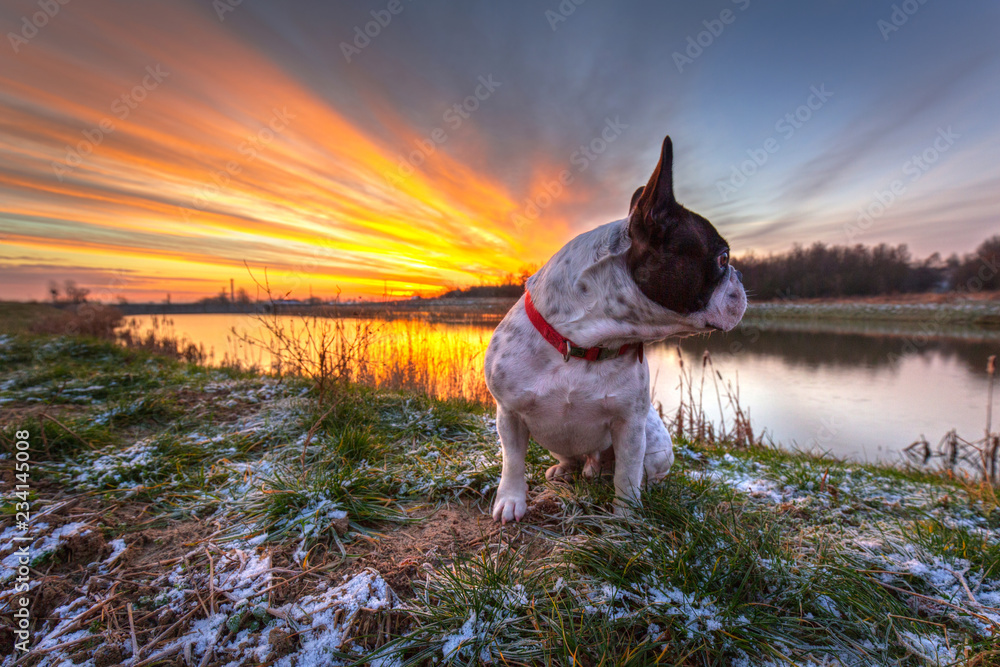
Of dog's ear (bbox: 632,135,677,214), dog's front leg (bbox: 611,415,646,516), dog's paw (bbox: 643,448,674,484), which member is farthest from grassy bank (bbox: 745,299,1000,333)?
dog's ear (bbox: 632,135,677,214)

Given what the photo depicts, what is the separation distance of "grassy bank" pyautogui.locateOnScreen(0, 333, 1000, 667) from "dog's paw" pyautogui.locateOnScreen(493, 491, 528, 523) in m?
0.07

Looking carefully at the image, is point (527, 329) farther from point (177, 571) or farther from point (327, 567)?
point (177, 571)

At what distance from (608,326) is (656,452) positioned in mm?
1083

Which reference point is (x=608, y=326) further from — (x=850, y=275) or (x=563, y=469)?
(x=850, y=275)

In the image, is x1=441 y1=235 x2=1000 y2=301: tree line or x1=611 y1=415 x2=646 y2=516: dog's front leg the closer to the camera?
x1=611 y1=415 x2=646 y2=516: dog's front leg

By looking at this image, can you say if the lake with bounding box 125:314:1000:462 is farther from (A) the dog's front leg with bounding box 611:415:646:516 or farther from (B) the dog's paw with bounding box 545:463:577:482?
(A) the dog's front leg with bounding box 611:415:646:516

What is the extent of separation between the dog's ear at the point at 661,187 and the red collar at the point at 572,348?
70 cm

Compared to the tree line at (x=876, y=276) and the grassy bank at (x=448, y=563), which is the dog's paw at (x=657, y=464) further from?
the tree line at (x=876, y=276)

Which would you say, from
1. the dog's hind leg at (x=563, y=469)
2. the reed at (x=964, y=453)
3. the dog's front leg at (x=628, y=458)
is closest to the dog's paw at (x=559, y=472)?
the dog's hind leg at (x=563, y=469)

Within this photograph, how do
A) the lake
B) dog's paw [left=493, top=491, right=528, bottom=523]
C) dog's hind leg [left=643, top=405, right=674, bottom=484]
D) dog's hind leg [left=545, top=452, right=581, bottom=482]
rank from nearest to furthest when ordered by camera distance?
1. dog's paw [left=493, top=491, right=528, bottom=523]
2. dog's hind leg [left=643, top=405, right=674, bottom=484]
3. dog's hind leg [left=545, top=452, right=581, bottom=482]
4. the lake

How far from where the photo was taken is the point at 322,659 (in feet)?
4.55

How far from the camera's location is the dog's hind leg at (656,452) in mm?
2475

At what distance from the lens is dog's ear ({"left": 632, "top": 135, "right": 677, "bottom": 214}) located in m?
1.71

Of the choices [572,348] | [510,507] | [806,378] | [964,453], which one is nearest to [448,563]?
[510,507]
